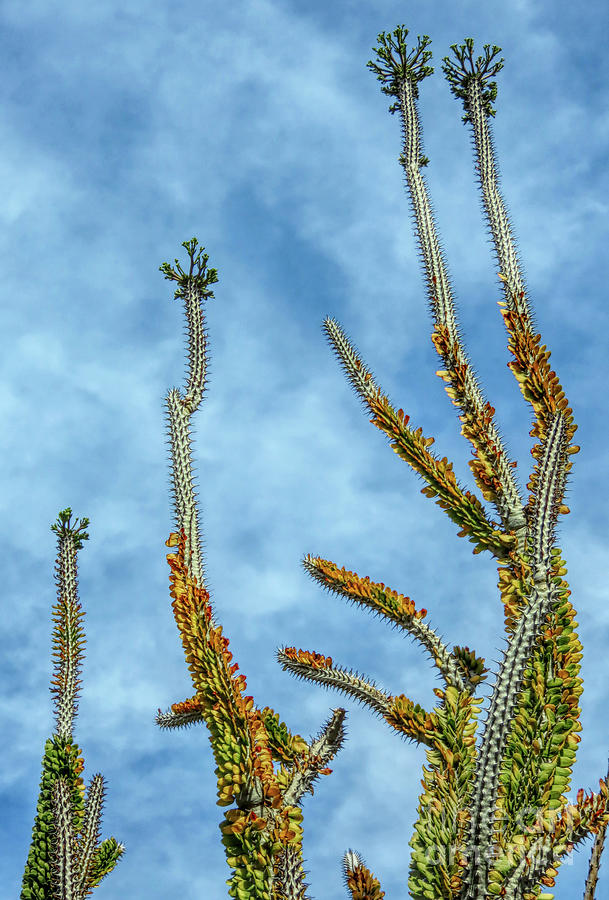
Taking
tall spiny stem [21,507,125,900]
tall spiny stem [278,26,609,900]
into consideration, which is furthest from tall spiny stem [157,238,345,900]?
tall spiny stem [21,507,125,900]

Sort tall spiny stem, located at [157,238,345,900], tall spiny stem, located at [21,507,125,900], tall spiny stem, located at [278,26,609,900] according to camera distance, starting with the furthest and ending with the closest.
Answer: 1. tall spiny stem, located at [21,507,125,900]
2. tall spiny stem, located at [278,26,609,900]
3. tall spiny stem, located at [157,238,345,900]

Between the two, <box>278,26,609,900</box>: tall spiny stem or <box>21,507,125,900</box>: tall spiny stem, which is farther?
<box>21,507,125,900</box>: tall spiny stem

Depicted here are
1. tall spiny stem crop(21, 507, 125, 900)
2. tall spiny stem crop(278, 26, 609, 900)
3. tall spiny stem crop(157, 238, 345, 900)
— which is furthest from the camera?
tall spiny stem crop(21, 507, 125, 900)

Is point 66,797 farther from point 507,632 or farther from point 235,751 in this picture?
point 507,632

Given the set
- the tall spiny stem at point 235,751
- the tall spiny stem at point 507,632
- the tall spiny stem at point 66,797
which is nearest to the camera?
the tall spiny stem at point 235,751

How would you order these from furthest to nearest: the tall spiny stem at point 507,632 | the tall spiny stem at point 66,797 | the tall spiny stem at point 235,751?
the tall spiny stem at point 66,797, the tall spiny stem at point 507,632, the tall spiny stem at point 235,751

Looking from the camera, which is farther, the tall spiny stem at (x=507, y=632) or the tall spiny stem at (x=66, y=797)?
the tall spiny stem at (x=66, y=797)

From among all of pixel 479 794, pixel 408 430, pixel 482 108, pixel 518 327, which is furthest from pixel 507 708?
pixel 482 108

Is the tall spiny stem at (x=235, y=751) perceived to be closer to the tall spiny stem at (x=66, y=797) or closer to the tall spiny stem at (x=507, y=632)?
the tall spiny stem at (x=507, y=632)

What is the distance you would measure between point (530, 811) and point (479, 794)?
0.64m

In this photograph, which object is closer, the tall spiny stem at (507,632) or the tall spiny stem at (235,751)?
the tall spiny stem at (235,751)

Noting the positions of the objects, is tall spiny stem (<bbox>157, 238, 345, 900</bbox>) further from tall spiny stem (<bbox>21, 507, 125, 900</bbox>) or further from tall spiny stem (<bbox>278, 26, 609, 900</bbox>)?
tall spiny stem (<bbox>21, 507, 125, 900</bbox>)

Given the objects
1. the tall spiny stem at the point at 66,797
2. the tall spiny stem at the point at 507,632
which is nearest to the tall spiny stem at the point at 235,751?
the tall spiny stem at the point at 507,632

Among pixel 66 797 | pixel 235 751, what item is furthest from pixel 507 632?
pixel 66 797
